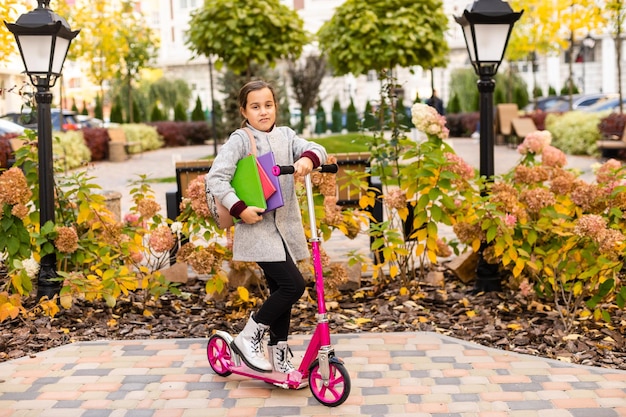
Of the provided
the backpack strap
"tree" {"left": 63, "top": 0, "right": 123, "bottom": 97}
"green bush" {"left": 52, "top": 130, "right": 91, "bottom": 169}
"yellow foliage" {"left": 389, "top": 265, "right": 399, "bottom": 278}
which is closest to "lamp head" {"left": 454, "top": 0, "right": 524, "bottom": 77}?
"yellow foliage" {"left": 389, "top": 265, "right": 399, "bottom": 278}

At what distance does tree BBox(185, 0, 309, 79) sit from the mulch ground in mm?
9652

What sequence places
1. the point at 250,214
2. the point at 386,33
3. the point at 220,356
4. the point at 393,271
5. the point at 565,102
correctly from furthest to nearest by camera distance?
1. the point at 565,102
2. the point at 386,33
3. the point at 393,271
4. the point at 220,356
5. the point at 250,214

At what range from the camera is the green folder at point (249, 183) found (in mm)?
3818

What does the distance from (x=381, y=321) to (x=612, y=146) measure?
12794 mm

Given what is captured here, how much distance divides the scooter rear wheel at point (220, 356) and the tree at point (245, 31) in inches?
440

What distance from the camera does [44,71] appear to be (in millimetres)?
5816

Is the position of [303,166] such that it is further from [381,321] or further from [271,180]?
[381,321]

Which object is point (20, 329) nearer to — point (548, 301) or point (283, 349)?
point (283, 349)

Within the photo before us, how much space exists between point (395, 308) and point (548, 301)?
0.98 m

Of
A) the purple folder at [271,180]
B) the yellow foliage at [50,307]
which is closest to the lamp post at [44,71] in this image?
the yellow foliage at [50,307]

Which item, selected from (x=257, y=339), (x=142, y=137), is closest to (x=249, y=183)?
(x=257, y=339)

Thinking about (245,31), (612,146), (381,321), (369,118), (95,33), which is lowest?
(381,321)

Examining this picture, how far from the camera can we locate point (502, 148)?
23.0 m

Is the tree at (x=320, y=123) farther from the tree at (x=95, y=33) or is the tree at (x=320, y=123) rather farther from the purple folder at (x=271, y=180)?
the purple folder at (x=271, y=180)
